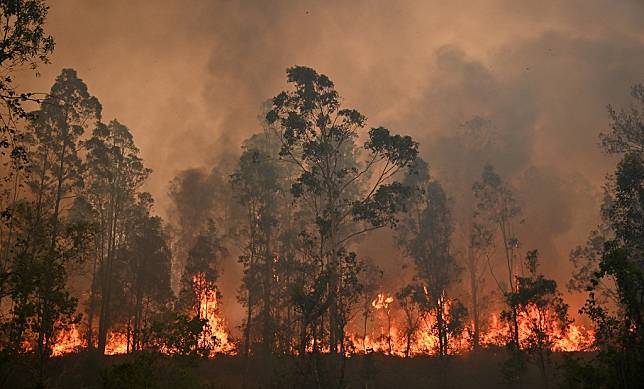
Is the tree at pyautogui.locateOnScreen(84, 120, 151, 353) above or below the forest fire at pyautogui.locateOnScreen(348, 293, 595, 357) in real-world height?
above

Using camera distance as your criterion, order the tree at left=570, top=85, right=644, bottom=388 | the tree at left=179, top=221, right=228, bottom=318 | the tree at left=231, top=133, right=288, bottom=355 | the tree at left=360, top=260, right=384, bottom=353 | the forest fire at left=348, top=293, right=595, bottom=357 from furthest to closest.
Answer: the tree at left=360, top=260, right=384, bottom=353 < the forest fire at left=348, top=293, right=595, bottom=357 < the tree at left=231, top=133, right=288, bottom=355 < the tree at left=179, top=221, right=228, bottom=318 < the tree at left=570, top=85, right=644, bottom=388

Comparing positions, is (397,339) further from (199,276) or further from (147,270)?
(147,270)

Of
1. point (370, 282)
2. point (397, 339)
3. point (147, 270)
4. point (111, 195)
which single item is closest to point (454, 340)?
point (370, 282)

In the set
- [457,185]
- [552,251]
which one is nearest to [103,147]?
[457,185]

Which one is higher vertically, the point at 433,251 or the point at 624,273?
the point at 433,251

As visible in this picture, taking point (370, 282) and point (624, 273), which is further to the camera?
point (370, 282)

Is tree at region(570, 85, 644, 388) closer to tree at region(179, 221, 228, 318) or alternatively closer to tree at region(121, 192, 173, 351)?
tree at region(179, 221, 228, 318)

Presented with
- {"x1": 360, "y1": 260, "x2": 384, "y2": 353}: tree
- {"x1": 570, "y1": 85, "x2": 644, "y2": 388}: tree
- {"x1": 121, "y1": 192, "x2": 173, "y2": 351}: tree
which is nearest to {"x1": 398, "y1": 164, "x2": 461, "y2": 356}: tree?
{"x1": 360, "y1": 260, "x2": 384, "y2": 353}: tree

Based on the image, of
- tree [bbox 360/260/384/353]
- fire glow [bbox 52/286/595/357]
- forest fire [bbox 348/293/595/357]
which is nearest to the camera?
fire glow [bbox 52/286/595/357]

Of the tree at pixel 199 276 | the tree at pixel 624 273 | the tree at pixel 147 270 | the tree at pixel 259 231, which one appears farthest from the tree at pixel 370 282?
the tree at pixel 624 273

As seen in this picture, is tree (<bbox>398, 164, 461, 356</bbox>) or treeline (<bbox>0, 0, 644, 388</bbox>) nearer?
treeline (<bbox>0, 0, 644, 388</bbox>)

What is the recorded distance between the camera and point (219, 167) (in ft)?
217

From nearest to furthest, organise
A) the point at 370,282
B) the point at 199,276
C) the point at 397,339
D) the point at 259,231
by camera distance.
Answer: the point at 199,276 < the point at 259,231 < the point at 370,282 < the point at 397,339

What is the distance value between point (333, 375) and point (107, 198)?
32037 mm
